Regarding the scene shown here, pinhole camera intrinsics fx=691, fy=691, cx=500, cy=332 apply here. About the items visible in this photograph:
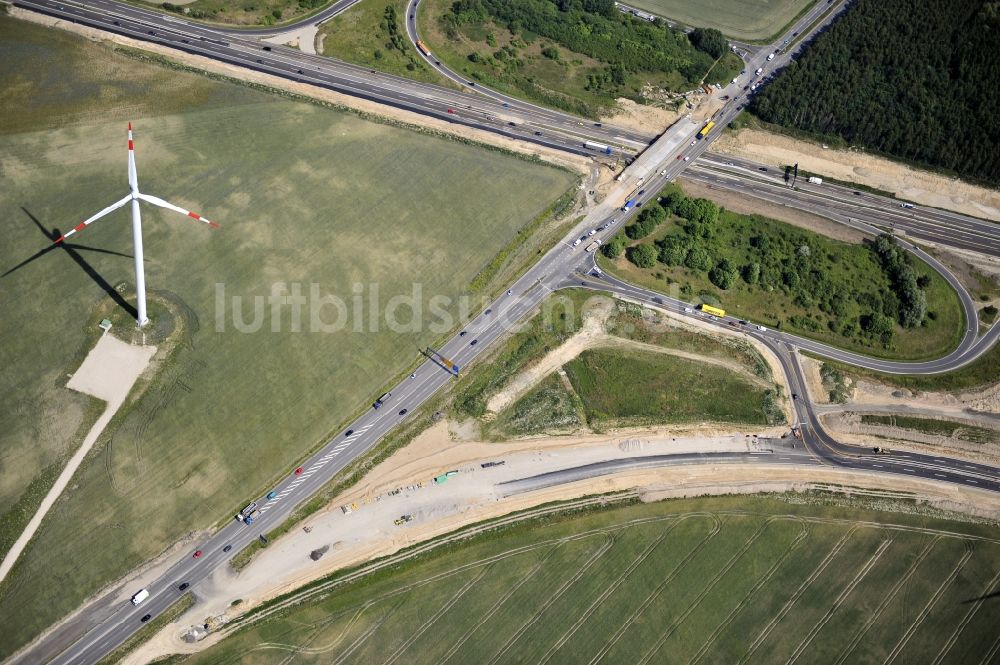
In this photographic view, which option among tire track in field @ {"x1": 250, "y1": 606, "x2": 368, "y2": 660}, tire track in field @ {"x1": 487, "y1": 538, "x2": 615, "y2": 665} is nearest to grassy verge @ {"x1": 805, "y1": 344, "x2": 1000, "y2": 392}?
tire track in field @ {"x1": 487, "y1": 538, "x2": 615, "y2": 665}

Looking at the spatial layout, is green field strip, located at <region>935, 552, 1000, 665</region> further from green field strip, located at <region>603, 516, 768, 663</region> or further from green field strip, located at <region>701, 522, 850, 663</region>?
green field strip, located at <region>603, 516, 768, 663</region>

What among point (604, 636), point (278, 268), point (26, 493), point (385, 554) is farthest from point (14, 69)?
point (604, 636)

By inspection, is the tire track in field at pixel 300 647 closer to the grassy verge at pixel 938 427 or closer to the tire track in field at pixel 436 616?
the tire track in field at pixel 436 616

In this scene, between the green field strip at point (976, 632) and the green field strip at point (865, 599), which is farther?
the green field strip at point (976, 632)

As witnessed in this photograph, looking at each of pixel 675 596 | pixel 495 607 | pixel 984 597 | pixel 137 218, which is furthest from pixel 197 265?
pixel 984 597

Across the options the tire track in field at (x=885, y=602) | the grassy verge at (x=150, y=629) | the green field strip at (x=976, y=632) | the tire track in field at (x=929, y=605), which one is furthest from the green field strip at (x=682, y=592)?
the grassy verge at (x=150, y=629)

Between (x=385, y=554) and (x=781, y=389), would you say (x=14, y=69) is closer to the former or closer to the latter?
(x=385, y=554)
